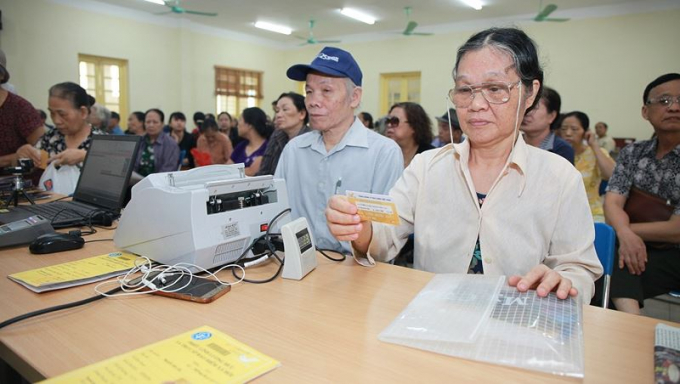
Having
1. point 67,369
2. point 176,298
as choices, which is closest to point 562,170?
point 176,298

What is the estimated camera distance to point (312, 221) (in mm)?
2006

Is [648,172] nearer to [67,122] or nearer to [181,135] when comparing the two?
[67,122]

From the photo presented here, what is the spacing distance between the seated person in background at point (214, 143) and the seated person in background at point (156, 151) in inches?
18.7

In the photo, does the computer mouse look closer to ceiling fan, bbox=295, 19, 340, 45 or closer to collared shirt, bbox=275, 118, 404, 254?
collared shirt, bbox=275, 118, 404, 254

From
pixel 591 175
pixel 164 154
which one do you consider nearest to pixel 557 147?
pixel 591 175

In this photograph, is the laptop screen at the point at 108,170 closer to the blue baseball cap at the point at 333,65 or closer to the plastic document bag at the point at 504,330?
the blue baseball cap at the point at 333,65

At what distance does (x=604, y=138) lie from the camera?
7965mm

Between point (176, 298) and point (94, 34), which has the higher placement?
point (94, 34)

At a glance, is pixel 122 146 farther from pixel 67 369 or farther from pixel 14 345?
pixel 67 369

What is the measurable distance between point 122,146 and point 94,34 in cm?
820

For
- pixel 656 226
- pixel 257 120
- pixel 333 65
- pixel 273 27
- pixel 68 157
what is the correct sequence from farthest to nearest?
pixel 273 27 → pixel 257 120 → pixel 68 157 → pixel 656 226 → pixel 333 65

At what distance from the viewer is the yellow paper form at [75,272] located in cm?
101

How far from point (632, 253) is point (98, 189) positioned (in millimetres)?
2562

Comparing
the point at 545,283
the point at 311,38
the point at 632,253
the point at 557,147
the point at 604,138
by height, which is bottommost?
the point at 632,253
